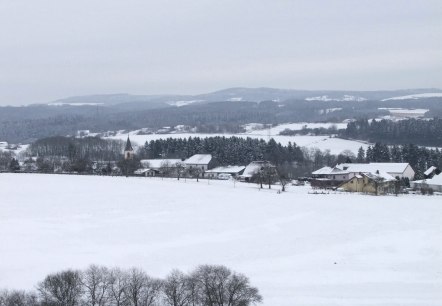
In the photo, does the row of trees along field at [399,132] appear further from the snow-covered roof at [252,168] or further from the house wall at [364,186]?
the house wall at [364,186]

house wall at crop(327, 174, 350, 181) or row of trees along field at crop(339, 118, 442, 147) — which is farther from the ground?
row of trees along field at crop(339, 118, 442, 147)

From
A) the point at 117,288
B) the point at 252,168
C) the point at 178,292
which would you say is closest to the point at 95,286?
the point at 117,288

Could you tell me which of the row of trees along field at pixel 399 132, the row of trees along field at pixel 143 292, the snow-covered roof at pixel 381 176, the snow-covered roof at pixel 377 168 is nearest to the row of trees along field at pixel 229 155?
the snow-covered roof at pixel 377 168

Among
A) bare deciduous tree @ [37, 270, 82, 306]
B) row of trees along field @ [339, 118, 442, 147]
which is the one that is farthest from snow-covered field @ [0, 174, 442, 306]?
row of trees along field @ [339, 118, 442, 147]

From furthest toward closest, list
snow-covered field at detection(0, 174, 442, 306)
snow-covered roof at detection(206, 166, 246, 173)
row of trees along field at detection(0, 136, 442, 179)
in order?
snow-covered roof at detection(206, 166, 246, 173), row of trees along field at detection(0, 136, 442, 179), snow-covered field at detection(0, 174, 442, 306)

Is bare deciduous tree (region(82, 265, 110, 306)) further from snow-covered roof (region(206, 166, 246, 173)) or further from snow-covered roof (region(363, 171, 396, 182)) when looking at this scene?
snow-covered roof (region(206, 166, 246, 173))
